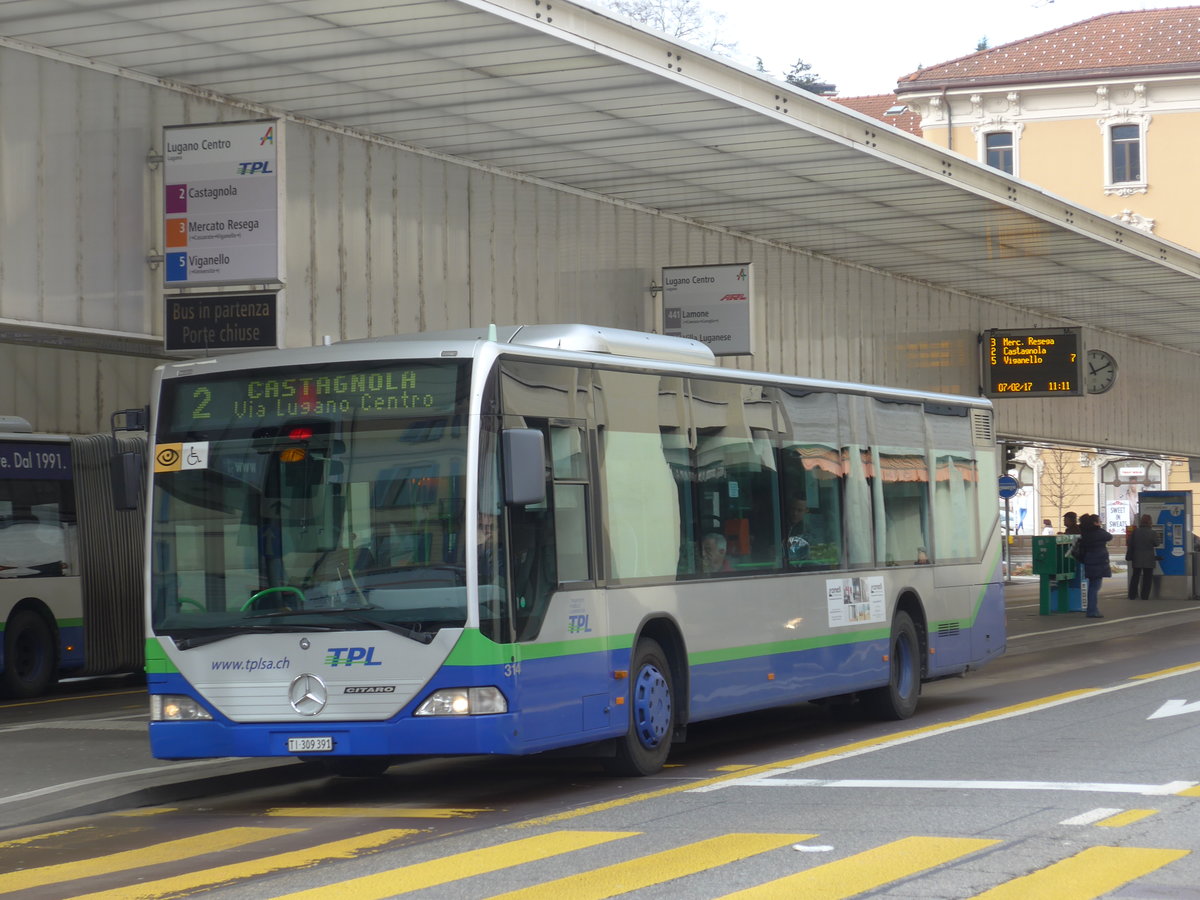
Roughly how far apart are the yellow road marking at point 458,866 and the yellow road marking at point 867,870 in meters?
1.28

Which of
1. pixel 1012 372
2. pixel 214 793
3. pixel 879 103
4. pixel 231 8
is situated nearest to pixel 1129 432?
pixel 1012 372

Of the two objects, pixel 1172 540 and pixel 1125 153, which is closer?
pixel 1172 540

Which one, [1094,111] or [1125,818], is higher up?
[1094,111]

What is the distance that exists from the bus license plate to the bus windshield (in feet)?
2.04

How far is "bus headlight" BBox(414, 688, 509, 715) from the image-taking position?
9.64 metres

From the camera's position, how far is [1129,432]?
3794 cm

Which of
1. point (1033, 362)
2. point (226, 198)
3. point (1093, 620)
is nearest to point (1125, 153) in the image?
point (1033, 362)

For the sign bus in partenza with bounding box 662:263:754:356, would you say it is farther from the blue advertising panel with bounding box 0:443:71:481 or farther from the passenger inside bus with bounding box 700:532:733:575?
the passenger inside bus with bounding box 700:532:733:575

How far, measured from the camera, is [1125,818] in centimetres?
865

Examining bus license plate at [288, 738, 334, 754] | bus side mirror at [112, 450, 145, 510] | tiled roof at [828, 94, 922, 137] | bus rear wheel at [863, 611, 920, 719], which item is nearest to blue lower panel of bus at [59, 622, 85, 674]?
bus rear wheel at [863, 611, 920, 719]

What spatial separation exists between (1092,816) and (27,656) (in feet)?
47.7

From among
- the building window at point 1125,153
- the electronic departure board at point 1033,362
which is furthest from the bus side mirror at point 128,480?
the building window at point 1125,153

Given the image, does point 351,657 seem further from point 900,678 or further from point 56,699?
point 56,699

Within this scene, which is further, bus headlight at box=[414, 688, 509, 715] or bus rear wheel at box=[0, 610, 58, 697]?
bus rear wheel at box=[0, 610, 58, 697]
